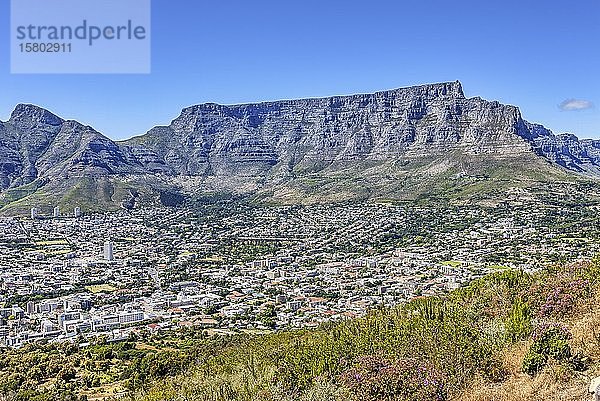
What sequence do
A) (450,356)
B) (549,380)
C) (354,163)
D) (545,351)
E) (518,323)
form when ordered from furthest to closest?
(354,163) → (518,323) → (450,356) → (545,351) → (549,380)

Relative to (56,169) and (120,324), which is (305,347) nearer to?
(120,324)

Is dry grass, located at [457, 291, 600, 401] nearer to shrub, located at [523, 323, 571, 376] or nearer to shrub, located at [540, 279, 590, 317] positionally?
shrub, located at [523, 323, 571, 376]

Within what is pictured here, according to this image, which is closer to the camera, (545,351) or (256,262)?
(545,351)

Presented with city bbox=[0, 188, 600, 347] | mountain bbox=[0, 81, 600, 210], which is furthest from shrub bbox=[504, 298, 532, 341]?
mountain bbox=[0, 81, 600, 210]

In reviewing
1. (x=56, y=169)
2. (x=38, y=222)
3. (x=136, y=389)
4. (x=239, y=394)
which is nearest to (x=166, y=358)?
(x=136, y=389)

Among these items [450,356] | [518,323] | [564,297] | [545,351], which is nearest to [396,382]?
[450,356]

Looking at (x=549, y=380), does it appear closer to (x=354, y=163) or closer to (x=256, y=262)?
(x=256, y=262)

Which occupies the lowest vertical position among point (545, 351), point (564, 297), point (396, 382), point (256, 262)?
point (256, 262)
